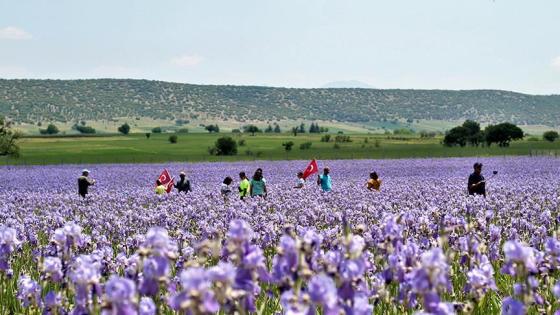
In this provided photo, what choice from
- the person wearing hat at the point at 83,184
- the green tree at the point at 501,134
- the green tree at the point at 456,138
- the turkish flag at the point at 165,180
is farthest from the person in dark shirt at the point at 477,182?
the green tree at the point at 501,134

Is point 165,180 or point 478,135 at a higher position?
point 165,180

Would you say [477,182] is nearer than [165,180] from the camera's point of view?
Yes

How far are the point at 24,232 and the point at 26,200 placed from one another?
311 inches

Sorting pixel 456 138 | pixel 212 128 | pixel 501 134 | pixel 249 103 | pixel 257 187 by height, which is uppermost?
pixel 257 187

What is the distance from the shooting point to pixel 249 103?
177 meters

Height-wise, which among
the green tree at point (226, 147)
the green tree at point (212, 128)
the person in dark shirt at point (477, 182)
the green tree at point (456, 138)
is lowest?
the green tree at point (212, 128)

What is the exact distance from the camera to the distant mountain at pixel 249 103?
150 metres

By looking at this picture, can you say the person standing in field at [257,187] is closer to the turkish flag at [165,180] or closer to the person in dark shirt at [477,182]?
the turkish flag at [165,180]

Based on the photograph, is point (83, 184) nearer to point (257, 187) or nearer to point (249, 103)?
point (257, 187)

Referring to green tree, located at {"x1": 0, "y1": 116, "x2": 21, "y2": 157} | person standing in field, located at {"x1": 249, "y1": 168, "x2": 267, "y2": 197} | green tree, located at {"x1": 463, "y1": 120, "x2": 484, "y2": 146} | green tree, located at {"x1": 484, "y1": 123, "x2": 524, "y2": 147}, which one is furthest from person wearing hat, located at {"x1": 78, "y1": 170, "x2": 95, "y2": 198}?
green tree, located at {"x1": 484, "y1": 123, "x2": 524, "y2": 147}

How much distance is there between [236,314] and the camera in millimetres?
2684

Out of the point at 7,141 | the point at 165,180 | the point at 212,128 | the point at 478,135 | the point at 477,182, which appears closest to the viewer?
the point at 477,182

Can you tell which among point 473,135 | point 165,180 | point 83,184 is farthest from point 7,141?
point 473,135

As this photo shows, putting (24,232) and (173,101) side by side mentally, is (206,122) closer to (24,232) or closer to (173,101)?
(173,101)
